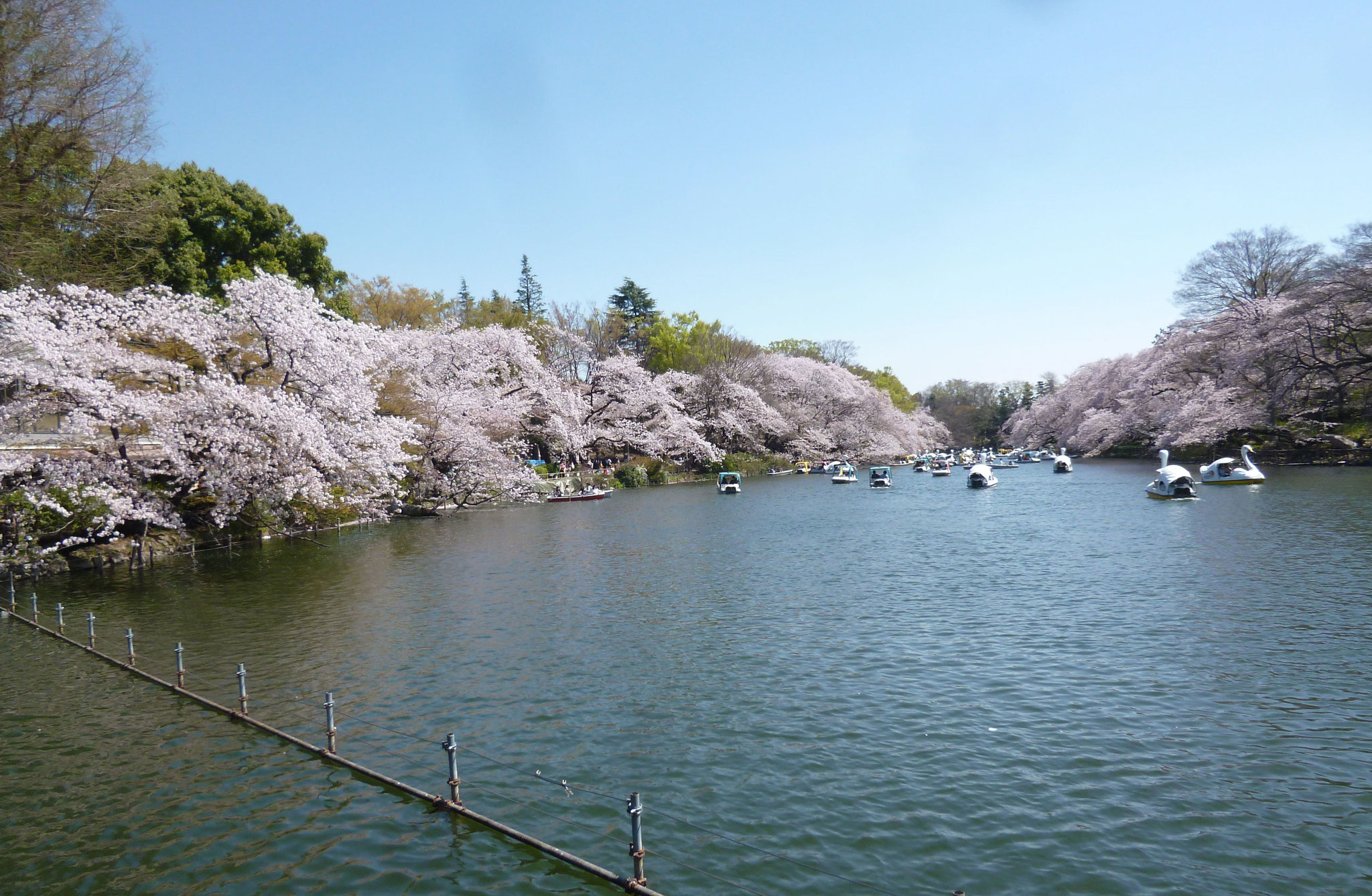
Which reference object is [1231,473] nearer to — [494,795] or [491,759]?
[491,759]

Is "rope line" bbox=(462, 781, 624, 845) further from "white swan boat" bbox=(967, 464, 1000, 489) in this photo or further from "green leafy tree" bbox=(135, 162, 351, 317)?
"white swan boat" bbox=(967, 464, 1000, 489)

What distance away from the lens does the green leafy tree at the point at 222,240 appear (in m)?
42.5

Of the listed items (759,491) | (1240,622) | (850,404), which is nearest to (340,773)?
(1240,622)

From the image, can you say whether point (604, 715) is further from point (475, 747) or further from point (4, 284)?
point (4, 284)

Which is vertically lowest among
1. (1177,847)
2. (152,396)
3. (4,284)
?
(1177,847)

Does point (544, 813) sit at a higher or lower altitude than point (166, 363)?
lower

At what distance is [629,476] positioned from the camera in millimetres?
69000

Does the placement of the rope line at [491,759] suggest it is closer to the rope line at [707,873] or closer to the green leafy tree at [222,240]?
the rope line at [707,873]

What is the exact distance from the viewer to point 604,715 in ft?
41.8

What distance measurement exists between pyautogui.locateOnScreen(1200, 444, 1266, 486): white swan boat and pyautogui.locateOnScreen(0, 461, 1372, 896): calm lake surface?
26.8 meters

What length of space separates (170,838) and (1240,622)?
63.7 ft

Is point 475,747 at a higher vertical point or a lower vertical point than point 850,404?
lower

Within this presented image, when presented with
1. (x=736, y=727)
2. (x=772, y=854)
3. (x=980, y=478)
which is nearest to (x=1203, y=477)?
(x=980, y=478)

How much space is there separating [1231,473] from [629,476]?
142ft
